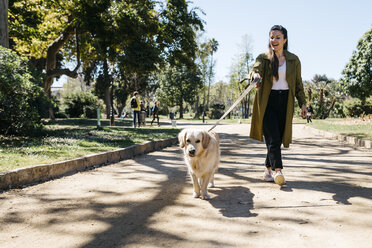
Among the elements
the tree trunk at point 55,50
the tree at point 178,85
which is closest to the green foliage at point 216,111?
the tree at point 178,85

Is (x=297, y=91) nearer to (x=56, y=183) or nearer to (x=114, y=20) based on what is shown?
(x=56, y=183)

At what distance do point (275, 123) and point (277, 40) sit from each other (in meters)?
1.28

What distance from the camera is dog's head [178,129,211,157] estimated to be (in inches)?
154

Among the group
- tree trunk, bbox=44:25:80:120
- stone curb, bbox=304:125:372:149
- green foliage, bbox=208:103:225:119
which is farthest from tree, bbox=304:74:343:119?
tree trunk, bbox=44:25:80:120

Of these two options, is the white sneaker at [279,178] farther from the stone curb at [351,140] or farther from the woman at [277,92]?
the stone curb at [351,140]

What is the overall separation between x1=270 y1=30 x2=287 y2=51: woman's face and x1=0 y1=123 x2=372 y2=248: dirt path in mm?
2153

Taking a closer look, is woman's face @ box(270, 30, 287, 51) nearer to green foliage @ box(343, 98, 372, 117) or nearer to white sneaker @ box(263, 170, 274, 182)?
white sneaker @ box(263, 170, 274, 182)

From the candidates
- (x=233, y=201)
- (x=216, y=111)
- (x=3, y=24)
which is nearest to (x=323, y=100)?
(x=216, y=111)

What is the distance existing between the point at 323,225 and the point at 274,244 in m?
0.77

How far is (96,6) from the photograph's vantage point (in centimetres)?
1498

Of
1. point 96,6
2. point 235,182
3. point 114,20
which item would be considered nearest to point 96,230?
point 235,182

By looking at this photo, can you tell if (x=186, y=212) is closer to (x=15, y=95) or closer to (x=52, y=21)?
(x=15, y=95)

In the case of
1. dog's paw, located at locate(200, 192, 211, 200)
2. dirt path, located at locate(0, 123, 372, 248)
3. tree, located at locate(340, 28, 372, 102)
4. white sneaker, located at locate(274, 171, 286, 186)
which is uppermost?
tree, located at locate(340, 28, 372, 102)

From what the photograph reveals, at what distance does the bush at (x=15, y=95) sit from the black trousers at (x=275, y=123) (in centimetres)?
669
